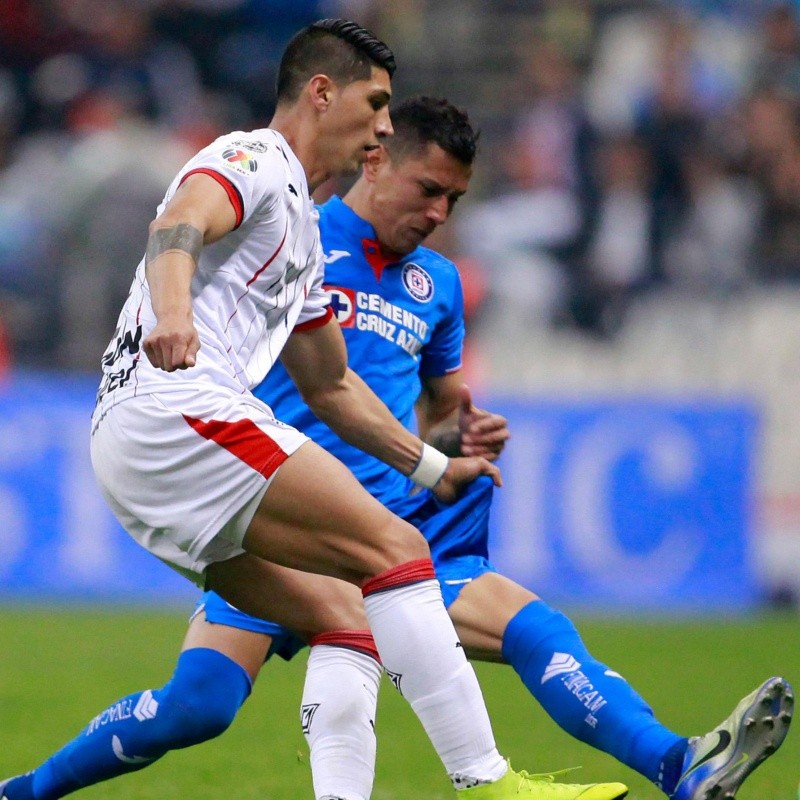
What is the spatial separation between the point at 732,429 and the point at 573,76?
4.29m

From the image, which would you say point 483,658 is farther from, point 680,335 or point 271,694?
point 680,335

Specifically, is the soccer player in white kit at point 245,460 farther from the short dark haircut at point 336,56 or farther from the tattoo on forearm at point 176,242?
the short dark haircut at point 336,56

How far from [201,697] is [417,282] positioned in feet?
5.25

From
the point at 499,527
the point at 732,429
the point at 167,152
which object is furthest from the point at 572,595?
the point at 167,152

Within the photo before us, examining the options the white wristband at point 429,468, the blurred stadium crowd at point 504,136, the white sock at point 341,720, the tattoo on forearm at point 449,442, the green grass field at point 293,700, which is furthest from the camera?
the blurred stadium crowd at point 504,136

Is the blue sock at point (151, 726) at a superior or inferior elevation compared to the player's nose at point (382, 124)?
inferior

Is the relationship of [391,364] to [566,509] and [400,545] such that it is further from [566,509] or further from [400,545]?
[566,509]

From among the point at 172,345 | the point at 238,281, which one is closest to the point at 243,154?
the point at 238,281

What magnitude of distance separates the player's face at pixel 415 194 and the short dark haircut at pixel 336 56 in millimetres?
815

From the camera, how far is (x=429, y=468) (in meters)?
4.85

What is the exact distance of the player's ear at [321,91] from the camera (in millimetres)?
4344

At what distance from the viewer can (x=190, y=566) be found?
4.10 m

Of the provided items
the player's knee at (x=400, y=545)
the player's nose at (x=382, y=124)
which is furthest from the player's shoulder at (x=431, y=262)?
the player's knee at (x=400, y=545)

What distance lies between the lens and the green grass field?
5.78m
